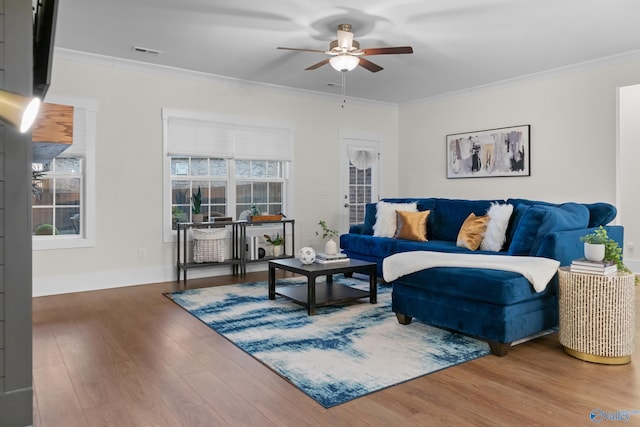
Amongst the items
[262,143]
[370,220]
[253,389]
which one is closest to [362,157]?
[370,220]

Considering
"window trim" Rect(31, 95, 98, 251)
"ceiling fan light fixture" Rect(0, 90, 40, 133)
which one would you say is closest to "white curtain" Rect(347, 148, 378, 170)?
"window trim" Rect(31, 95, 98, 251)

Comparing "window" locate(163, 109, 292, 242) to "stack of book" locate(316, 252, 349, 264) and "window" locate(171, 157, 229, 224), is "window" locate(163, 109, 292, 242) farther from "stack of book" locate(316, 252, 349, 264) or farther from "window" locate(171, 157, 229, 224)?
"stack of book" locate(316, 252, 349, 264)

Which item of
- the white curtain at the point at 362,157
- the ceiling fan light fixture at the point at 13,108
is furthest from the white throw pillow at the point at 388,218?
the ceiling fan light fixture at the point at 13,108

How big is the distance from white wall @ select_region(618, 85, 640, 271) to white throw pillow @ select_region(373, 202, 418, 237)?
285cm

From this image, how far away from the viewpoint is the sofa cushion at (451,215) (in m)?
5.16

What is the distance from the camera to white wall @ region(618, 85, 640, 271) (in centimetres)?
601

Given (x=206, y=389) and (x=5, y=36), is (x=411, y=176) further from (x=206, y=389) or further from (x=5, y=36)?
(x=5, y=36)

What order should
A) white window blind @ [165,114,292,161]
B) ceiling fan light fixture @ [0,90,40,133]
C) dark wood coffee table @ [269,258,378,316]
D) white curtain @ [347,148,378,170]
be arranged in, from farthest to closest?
1. white curtain @ [347,148,378,170]
2. white window blind @ [165,114,292,161]
3. dark wood coffee table @ [269,258,378,316]
4. ceiling fan light fixture @ [0,90,40,133]

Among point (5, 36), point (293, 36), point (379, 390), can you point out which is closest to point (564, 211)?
point (379, 390)

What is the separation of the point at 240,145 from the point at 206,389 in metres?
4.06

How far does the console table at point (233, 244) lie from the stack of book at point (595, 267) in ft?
12.4

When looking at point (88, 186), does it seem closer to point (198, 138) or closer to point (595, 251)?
point (198, 138)

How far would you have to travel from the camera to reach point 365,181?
743cm

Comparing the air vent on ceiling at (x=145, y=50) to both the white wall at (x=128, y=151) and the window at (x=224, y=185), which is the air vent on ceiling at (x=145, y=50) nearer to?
the white wall at (x=128, y=151)
